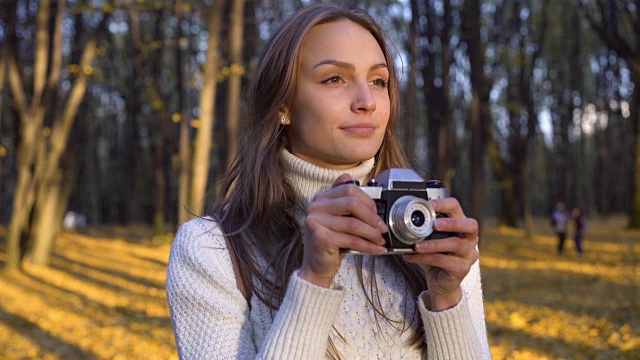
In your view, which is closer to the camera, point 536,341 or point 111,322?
point 536,341

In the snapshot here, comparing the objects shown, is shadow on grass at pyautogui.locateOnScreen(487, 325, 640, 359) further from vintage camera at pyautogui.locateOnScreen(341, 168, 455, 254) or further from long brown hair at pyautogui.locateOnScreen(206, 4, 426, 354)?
vintage camera at pyautogui.locateOnScreen(341, 168, 455, 254)

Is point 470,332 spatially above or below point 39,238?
above

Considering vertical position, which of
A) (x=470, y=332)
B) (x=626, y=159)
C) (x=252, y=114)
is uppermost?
(x=626, y=159)

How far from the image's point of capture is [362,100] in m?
1.82

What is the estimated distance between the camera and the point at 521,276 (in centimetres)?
1417

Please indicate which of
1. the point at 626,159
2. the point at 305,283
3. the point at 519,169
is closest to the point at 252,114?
the point at 305,283

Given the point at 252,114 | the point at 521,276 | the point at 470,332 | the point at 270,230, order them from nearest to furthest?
the point at 470,332 → the point at 270,230 → the point at 252,114 → the point at 521,276

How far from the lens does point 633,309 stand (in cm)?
988

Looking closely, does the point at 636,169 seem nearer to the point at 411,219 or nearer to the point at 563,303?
Result: the point at 563,303

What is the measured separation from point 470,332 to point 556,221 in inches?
671

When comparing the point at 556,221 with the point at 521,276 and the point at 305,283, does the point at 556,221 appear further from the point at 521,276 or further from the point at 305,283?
the point at 305,283

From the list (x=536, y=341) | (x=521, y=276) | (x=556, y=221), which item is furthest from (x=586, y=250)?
(x=536, y=341)

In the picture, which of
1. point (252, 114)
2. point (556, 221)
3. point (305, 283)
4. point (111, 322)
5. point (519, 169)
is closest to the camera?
point (305, 283)

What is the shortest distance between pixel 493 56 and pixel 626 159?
72.2ft
